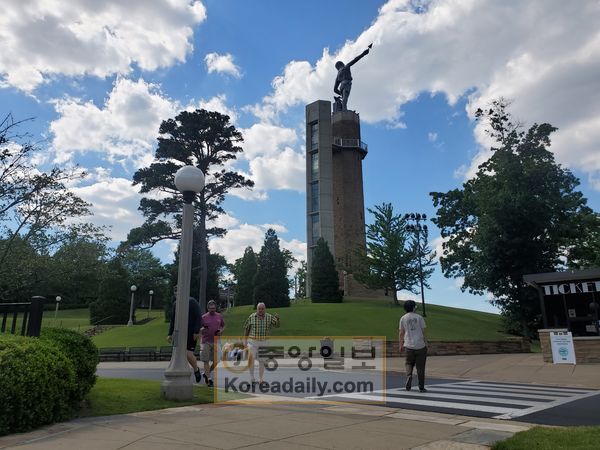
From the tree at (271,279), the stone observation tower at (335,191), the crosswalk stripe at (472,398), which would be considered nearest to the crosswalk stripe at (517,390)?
the crosswalk stripe at (472,398)

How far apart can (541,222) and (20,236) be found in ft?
111

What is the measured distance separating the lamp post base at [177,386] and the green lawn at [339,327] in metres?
25.3

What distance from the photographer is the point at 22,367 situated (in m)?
5.14

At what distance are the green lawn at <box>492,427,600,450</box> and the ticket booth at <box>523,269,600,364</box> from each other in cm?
1491

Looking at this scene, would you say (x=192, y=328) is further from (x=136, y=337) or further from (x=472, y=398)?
(x=136, y=337)

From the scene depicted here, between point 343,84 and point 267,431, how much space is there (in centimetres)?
6804

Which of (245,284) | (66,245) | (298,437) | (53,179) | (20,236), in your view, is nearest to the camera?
(298,437)

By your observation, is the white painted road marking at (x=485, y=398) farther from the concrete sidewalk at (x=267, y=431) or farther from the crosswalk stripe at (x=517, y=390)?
the concrete sidewalk at (x=267, y=431)

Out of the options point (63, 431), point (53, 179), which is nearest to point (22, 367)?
point (63, 431)

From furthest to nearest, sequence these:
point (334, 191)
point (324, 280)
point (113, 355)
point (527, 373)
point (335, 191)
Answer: point (335, 191)
point (334, 191)
point (324, 280)
point (113, 355)
point (527, 373)

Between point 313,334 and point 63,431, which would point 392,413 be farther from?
point 313,334

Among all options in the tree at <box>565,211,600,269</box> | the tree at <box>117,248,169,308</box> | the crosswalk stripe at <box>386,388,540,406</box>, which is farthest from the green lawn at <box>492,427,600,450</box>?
the tree at <box>117,248,169,308</box>

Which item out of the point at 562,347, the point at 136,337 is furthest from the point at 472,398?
the point at 136,337

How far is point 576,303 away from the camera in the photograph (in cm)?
2570
